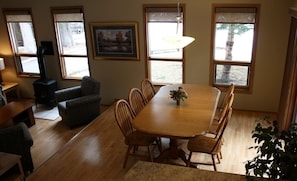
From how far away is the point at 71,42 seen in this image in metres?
6.29

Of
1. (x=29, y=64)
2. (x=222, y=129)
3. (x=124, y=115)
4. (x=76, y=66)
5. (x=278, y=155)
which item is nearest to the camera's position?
(x=278, y=155)

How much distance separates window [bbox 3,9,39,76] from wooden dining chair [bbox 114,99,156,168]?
3991 mm

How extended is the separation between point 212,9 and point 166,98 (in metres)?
2.02

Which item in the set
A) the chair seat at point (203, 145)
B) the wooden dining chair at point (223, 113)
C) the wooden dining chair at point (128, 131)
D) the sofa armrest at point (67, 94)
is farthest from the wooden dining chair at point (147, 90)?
the sofa armrest at point (67, 94)

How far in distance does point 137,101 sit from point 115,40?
2.16 metres

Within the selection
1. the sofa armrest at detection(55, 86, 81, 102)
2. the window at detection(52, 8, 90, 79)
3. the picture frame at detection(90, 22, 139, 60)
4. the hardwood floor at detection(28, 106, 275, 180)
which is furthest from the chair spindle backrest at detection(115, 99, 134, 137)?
the window at detection(52, 8, 90, 79)

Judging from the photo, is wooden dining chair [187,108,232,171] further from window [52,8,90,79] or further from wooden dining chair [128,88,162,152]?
window [52,8,90,79]

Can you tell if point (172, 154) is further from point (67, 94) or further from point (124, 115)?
point (67, 94)

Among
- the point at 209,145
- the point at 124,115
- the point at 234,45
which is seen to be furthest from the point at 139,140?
the point at 234,45

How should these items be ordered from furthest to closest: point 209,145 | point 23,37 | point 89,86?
1. point 23,37
2. point 89,86
3. point 209,145

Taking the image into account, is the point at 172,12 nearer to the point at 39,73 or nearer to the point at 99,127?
the point at 99,127

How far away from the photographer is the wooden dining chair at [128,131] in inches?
139

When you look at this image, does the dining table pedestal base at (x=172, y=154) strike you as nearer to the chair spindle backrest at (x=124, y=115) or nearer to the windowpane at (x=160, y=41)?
the chair spindle backrest at (x=124, y=115)

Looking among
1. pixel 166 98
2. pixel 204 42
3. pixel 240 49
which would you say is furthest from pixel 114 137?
pixel 240 49
